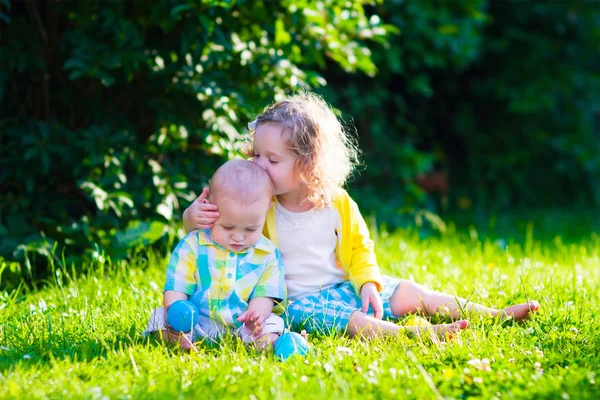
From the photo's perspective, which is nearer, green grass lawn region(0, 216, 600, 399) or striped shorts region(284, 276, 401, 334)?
green grass lawn region(0, 216, 600, 399)

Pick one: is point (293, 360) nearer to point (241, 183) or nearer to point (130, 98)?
point (241, 183)

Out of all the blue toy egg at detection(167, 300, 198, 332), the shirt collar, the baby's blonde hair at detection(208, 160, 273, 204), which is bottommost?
the blue toy egg at detection(167, 300, 198, 332)

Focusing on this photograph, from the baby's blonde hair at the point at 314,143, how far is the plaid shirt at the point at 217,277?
0.35m

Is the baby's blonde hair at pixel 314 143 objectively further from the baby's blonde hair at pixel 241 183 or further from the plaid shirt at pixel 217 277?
the plaid shirt at pixel 217 277

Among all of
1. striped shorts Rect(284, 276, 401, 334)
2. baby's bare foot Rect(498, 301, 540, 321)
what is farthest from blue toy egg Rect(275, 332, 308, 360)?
baby's bare foot Rect(498, 301, 540, 321)

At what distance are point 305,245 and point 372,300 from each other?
0.36 metres

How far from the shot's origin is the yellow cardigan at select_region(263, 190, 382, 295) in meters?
2.91

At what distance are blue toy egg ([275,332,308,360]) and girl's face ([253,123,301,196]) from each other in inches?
23.6

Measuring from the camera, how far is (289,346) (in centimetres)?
247

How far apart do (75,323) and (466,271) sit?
194 centimetres

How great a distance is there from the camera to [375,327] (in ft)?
8.94

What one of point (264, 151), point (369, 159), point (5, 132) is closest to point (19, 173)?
point (5, 132)

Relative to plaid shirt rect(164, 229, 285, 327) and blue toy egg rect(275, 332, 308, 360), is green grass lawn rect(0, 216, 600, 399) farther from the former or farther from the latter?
plaid shirt rect(164, 229, 285, 327)

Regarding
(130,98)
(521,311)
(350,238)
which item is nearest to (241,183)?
(350,238)
